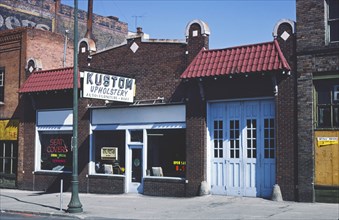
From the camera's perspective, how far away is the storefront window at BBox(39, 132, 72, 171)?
25.3 metres

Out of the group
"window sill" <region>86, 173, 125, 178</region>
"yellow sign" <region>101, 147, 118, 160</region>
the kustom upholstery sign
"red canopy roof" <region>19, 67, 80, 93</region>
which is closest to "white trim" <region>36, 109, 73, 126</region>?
"red canopy roof" <region>19, 67, 80, 93</region>

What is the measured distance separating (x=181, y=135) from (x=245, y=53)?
178 inches

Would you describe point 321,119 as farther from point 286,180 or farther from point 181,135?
point 181,135

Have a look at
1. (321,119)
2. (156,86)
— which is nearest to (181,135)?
(156,86)

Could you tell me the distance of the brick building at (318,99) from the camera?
17.4 meters

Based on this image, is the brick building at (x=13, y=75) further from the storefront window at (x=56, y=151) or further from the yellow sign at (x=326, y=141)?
the yellow sign at (x=326, y=141)

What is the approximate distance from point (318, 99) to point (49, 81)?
1351 cm

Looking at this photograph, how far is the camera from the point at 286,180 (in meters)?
18.1

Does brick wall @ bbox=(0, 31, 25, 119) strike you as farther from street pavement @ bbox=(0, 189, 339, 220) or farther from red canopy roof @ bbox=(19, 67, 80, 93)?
street pavement @ bbox=(0, 189, 339, 220)

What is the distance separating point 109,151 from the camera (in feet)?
76.9

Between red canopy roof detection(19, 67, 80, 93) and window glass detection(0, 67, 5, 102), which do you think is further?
window glass detection(0, 67, 5, 102)

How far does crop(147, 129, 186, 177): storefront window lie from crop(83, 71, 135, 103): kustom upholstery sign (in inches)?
79.7

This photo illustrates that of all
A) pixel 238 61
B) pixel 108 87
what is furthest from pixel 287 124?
pixel 108 87

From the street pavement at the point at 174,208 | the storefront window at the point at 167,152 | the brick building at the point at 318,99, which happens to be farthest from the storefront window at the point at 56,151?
the brick building at the point at 318,99
